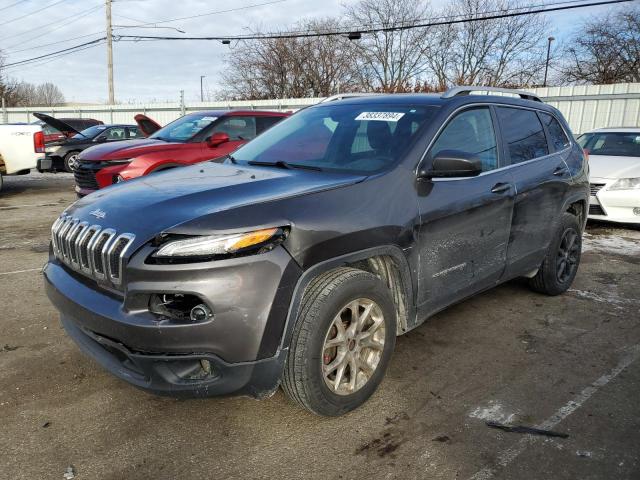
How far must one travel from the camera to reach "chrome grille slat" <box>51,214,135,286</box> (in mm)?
2348

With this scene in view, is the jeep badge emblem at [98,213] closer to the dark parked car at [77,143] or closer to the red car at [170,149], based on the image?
the red car at [170,149]

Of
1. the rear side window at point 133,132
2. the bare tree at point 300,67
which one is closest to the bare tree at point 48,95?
the bare tree at point 300,67

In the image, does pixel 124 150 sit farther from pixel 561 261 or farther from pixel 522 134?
pixel 561 261

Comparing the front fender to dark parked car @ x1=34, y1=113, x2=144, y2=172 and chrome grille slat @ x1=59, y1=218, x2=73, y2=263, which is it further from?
dark parked car @ x1=34, y1=113, x2=144, y2=172

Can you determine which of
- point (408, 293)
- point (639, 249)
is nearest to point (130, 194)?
point (408, 293)

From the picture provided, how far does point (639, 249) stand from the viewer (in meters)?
6.95

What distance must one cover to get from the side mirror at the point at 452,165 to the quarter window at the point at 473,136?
0.22 meters

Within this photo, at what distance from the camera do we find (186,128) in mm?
7883

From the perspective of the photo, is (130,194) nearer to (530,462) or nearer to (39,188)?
(530,462)

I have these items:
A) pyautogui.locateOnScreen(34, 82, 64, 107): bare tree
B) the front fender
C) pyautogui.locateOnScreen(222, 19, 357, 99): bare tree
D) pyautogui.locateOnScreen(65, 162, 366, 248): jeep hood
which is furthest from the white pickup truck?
pyautogui.locateOnScreen(34, 82, 64, 107): bare tree

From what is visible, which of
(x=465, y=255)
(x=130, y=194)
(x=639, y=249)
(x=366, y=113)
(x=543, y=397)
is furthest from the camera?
(x=639, y=249)

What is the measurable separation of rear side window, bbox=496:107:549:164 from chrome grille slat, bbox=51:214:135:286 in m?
2.84

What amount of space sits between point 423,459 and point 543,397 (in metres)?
1.00

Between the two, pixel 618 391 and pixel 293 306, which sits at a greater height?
pixel 293 306
